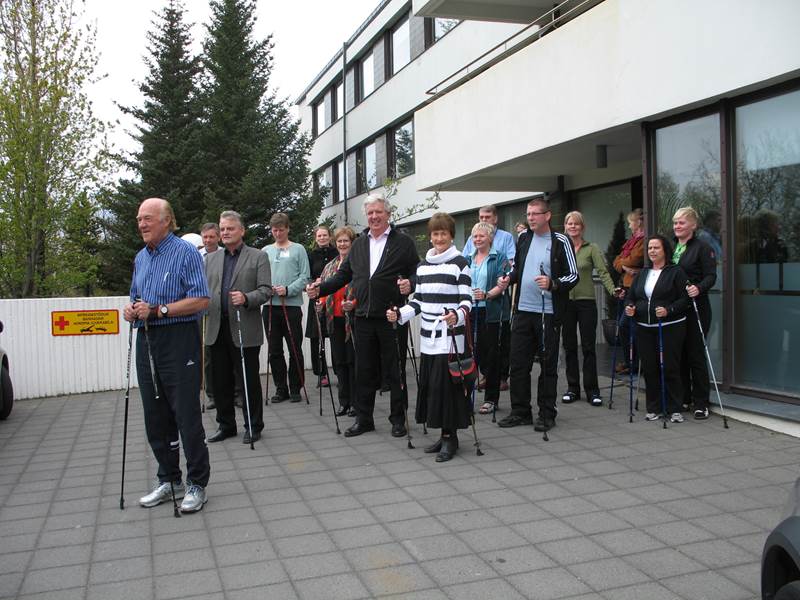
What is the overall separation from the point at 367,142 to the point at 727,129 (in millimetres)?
22336

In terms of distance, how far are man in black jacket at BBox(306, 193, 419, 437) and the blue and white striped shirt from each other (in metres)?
1.99

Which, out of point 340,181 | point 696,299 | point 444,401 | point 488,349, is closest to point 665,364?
point 696,299

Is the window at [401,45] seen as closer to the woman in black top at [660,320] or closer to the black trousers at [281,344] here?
the black trousers at [281,344]

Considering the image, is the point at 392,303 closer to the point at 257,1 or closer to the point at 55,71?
the point at 55,71

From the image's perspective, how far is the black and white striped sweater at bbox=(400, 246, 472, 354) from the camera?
6043 mm

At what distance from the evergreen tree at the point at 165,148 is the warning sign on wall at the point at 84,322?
12.0m

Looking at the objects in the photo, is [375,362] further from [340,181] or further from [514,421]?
[340,181]

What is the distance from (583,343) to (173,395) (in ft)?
16.0

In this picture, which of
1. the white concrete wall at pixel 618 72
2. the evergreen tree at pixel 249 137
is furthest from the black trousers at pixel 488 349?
the evergreen tree at pixel 249 137

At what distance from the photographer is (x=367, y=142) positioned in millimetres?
28891

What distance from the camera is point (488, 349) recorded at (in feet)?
26.2

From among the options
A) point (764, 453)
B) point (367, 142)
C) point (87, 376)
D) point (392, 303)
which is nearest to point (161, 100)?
point (367, 142)

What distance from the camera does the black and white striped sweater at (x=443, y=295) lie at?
6.04m

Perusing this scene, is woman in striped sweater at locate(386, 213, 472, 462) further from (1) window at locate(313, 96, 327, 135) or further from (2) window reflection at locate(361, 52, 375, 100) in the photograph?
(1) window at locate(313, 96, 327, 135)
